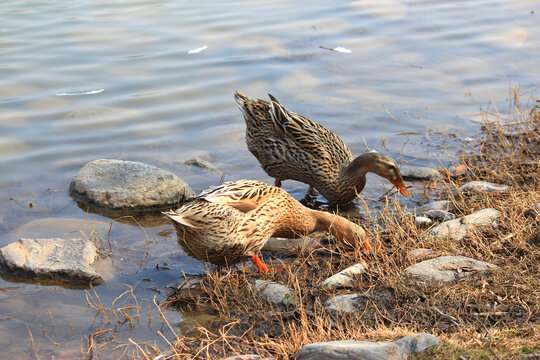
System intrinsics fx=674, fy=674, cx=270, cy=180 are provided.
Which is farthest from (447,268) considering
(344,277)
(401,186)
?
(401,186)

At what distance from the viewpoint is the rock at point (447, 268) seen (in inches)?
172

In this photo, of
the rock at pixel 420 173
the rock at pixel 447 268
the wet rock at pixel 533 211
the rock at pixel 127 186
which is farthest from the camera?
the rock at pixel 420 173

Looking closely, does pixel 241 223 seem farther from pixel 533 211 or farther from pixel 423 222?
pixel 533 211

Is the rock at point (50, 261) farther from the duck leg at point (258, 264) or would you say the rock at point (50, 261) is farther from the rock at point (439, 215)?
the rock at point (439, 215)

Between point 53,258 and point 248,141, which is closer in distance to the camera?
point 53,258

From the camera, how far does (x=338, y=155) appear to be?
6.71 m

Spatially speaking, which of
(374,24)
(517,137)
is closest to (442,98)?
(517,137)

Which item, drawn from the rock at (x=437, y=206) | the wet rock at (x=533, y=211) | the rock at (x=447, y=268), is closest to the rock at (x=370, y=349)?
the rock at (x=447, y=268)

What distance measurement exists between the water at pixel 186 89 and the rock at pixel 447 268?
1.61 m

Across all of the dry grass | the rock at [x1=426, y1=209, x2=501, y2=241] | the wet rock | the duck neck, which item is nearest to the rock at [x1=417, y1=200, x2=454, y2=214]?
the dry grass

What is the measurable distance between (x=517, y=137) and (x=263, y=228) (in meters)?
3.68

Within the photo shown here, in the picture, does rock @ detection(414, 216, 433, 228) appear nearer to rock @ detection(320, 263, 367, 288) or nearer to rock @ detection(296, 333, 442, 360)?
rock @ detection(320, 263, 367, 288)

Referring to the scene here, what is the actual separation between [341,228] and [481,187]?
1.51 metres

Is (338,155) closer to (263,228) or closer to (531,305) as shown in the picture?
(263,228)
